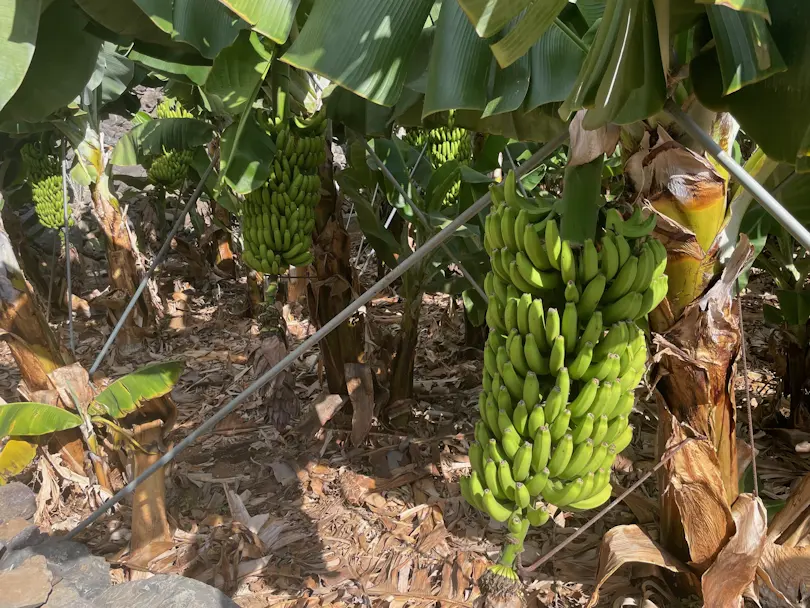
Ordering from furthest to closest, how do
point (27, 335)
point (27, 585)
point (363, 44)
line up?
point (27, 335) → point (27, 585) → point (363, 44)

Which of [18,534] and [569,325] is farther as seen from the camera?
[18,534]

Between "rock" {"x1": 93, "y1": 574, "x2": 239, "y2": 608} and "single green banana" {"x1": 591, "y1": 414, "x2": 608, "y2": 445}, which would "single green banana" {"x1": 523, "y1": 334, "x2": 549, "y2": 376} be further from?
"rock" {"x1": 93, "y1": 574, "x2": 239, "y2": 608}

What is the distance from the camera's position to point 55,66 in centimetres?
167

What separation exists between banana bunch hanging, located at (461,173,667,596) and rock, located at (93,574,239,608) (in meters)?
0.83

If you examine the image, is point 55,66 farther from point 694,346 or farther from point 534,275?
point 694,346

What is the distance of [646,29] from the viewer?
0.86 metres

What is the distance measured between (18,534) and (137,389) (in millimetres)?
531

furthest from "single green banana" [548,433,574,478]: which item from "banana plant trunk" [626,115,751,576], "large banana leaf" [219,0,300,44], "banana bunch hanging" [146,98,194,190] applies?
"banana bunch hanging" [146,98,194,190]

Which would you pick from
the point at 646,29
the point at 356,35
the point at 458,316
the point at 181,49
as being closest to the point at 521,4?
the point at 646,29

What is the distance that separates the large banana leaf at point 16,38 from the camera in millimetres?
1215

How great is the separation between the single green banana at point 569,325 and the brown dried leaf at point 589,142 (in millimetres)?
253

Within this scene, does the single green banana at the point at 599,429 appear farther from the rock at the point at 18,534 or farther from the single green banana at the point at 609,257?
the rock at the point at 18,534

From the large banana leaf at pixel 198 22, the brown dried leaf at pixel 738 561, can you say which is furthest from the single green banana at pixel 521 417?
the large banana leaf at pixel 198 22

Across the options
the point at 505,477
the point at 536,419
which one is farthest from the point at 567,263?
the point at 505,477
